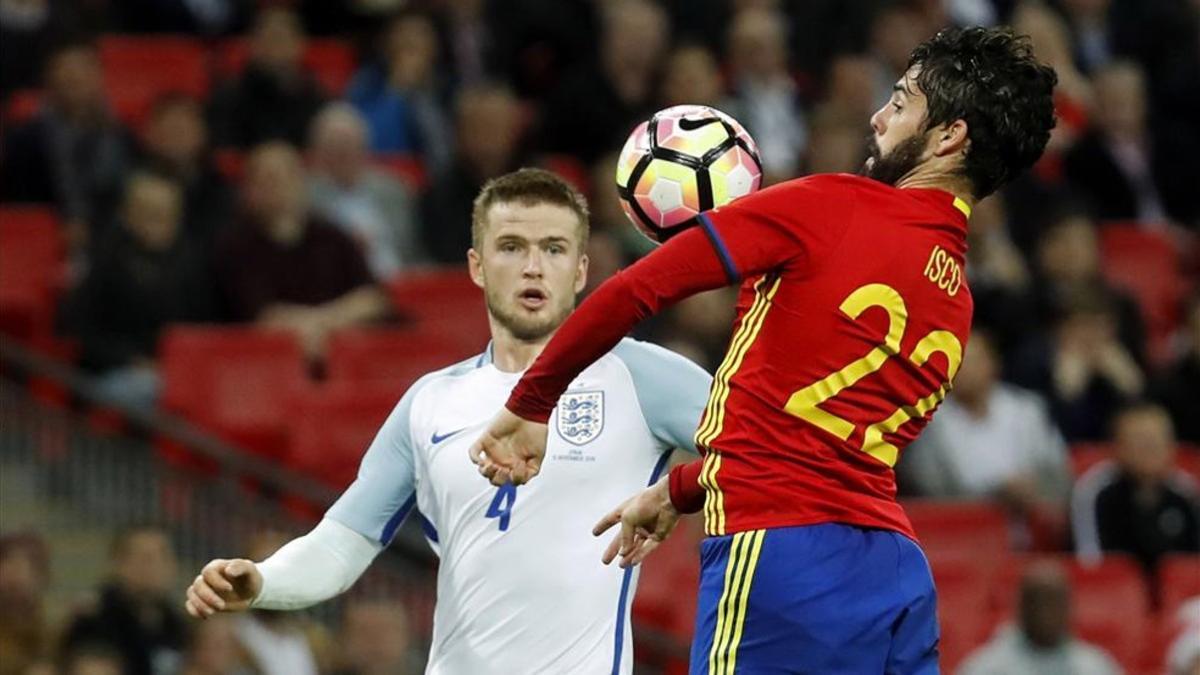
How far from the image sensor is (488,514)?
19.4 ft

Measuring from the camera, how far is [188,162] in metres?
11.7

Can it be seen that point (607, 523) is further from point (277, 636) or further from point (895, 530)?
point (277, 636)

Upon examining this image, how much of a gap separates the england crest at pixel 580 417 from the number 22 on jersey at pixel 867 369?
968mm

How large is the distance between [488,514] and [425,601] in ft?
14.6

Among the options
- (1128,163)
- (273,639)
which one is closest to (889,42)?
(1128,163)

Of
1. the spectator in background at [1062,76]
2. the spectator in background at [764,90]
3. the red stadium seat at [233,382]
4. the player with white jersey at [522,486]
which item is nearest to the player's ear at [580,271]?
the player with white jersey at [522,486]

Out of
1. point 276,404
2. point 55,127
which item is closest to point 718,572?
point 276,404

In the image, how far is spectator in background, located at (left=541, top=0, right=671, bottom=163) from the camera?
1305 centimetres

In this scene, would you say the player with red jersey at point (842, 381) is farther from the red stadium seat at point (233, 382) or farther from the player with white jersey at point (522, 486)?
the red stadium seat at point (233, 382)

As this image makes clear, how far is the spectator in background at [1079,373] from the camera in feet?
41.5

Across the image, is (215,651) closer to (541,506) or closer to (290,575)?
(290,575)

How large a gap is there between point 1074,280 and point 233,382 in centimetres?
494

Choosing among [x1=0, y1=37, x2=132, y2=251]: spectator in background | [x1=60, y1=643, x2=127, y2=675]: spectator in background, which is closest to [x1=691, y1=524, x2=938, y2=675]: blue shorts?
[x1=60, y1=643, x2=127, y2=675]: spectator in background

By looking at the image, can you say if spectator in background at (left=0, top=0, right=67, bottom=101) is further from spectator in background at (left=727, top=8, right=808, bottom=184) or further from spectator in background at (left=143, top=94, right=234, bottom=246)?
spectator in background at (left=727, top=8, right=808, bottom=184)
